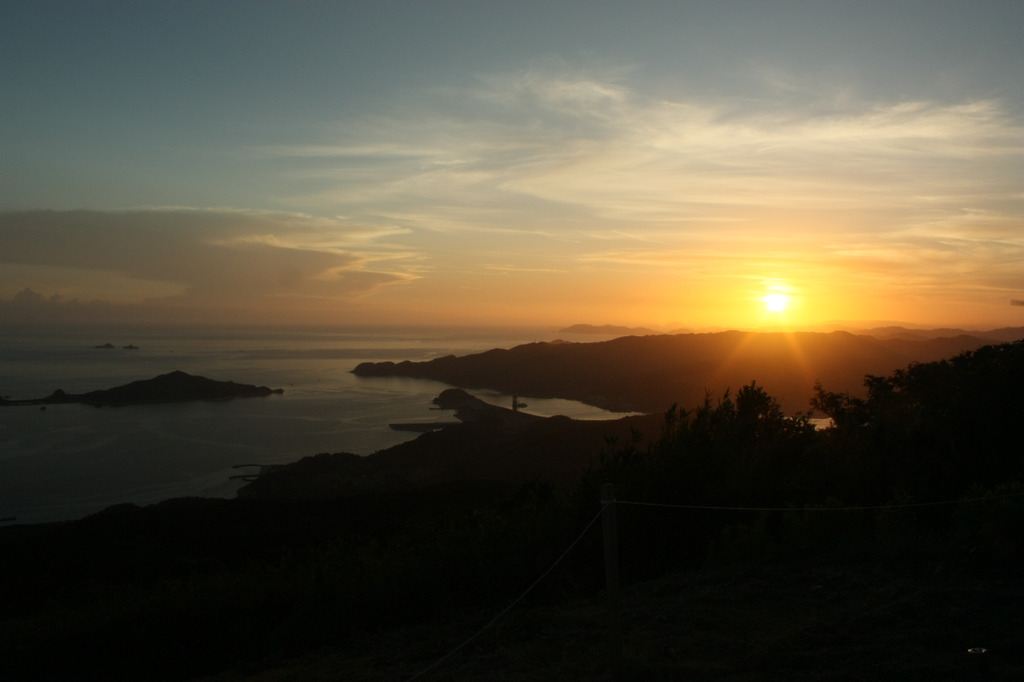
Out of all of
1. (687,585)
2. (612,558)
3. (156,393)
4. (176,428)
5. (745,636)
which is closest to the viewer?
(612,558)

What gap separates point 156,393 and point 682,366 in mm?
49414

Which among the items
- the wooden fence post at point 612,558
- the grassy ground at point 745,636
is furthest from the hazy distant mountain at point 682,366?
the wooden fence post at point 612,558

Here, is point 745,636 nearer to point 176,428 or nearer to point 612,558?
point 612,558

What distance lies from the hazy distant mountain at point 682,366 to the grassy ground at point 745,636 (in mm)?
31417

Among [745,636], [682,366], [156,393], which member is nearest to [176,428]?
[156,393]

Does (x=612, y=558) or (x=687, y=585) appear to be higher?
(x=612, y=558)

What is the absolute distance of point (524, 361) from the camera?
276 feet

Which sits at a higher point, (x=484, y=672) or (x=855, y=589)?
(x=855, y=589)

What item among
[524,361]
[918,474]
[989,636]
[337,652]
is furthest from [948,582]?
[524,361]

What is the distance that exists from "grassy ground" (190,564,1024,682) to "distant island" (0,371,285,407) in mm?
65184

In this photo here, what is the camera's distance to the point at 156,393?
6334 centimetres

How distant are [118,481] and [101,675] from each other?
115 feet

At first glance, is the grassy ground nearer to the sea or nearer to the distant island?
the sea

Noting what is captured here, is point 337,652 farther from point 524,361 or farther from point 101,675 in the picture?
point 524,361
